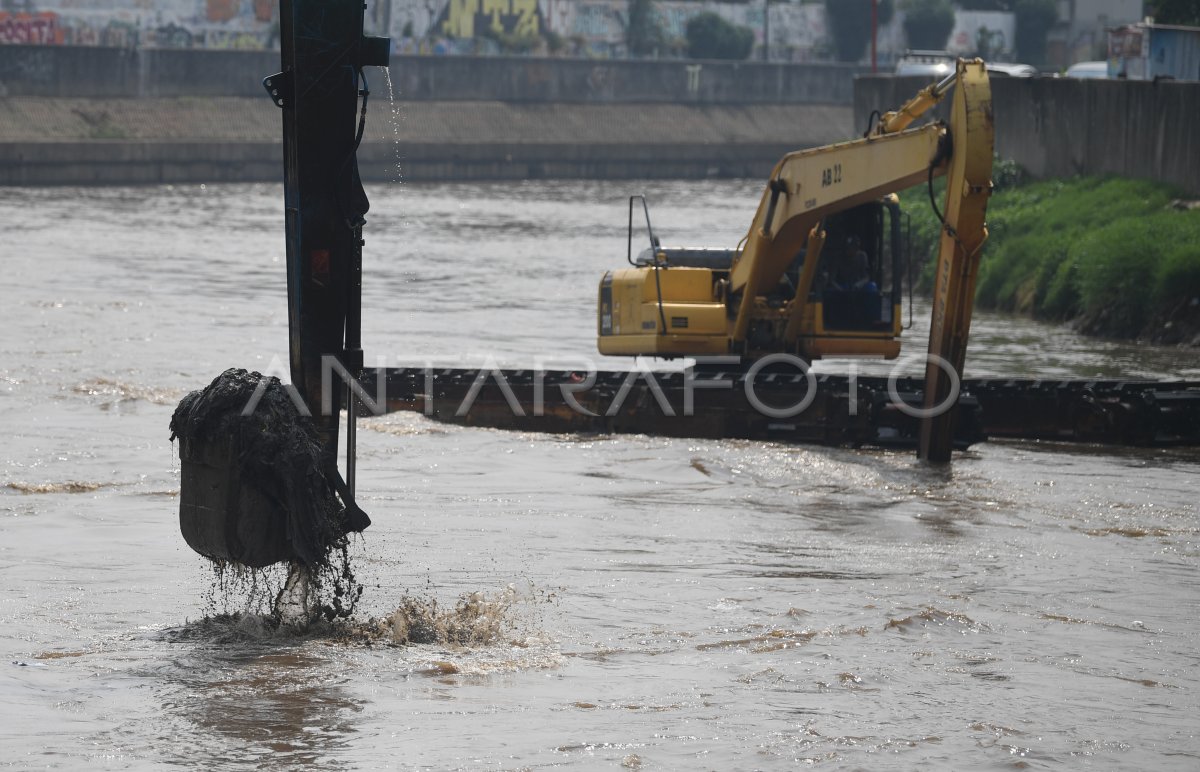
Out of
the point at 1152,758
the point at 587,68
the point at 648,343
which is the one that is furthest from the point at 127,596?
the point at 587,68

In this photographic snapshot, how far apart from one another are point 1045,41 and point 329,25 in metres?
92.3

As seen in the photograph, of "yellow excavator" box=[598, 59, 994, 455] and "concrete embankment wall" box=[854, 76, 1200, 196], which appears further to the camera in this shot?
"concrete embankment wall" box=[854, 76, 1200, 196]

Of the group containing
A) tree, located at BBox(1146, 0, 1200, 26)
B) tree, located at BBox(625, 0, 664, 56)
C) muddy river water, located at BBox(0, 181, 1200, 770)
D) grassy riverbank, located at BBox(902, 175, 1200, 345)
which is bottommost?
muddy river water, located at BBox(0, 181, 1200, 770)

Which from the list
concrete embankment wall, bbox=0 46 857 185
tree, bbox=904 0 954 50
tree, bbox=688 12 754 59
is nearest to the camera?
concrete embankment wall, bbox=0 46 857 185

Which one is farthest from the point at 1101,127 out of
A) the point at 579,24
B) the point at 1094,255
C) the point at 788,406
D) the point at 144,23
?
the point at 579,24

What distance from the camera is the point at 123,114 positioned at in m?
67.6

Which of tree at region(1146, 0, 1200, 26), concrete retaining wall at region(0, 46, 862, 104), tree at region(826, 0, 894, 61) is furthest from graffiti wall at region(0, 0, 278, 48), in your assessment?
tree at region(1146, 0, 1200, 26)

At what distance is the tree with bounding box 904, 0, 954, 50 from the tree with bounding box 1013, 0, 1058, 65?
15.7 feet

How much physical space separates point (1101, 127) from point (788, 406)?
17.5 m

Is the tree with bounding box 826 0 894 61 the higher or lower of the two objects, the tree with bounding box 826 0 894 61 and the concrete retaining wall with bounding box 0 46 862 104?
the higher

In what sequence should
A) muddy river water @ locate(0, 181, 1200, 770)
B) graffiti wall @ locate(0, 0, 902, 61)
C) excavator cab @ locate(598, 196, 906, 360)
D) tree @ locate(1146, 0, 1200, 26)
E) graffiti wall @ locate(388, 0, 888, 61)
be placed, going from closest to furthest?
muddy river water @ locate(0, 181, 1200, 770)
excavator cab @ locate(598, 196, 906, 360)
tree @ locate(1146, 0, 1200, 26)
graffiti wall @ locate(0, 0, 902, 61)
graffiti wall @ locate(388, 0, 888, 61)

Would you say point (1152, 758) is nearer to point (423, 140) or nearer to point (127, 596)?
point (127, 596)

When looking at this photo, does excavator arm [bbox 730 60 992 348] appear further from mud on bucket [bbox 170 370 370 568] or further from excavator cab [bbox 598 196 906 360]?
mud on bucket [bbox 170 370 370 568]

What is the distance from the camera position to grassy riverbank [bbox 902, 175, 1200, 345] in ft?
83.6
